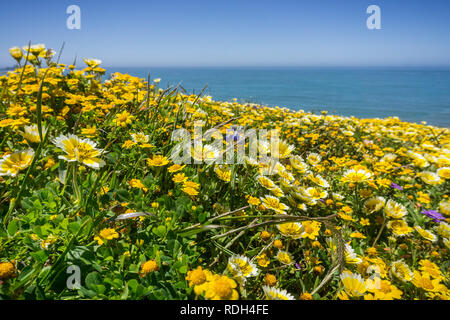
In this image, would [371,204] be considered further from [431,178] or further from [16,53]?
[16,53]

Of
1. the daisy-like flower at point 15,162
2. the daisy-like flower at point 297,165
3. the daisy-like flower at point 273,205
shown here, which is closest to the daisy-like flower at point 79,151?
the daisy-like flower at point 15,162

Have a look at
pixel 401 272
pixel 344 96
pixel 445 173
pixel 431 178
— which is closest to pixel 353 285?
pixel 401 272

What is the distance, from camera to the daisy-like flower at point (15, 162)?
74 cm

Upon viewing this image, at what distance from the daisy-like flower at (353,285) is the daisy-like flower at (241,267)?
34cm

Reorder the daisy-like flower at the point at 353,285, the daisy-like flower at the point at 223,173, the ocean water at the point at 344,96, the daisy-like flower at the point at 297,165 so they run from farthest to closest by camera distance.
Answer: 1. the ocean water at the point at 344,96
2. the daisy-like flower at the point at 297,165
3. the daisy-like flower at the point at 223,173
4. the daisy-like flower at the point at 353,285

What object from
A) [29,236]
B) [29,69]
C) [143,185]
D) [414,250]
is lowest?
[414,250]

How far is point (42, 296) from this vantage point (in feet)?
2.02

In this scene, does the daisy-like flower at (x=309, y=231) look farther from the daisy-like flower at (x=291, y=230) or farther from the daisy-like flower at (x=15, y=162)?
the daisy-like flower at (x=15, y=162)

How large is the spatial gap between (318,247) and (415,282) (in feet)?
1.35

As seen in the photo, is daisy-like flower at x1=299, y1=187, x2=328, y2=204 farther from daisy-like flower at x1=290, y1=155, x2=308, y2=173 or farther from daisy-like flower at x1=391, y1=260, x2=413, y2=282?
daisy-like flower at x1=391, y1=260, x2=413, y2=282

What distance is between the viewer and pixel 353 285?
88 cm

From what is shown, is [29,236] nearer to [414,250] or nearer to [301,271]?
[301,271]

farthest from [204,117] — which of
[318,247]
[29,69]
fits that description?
[29,69]

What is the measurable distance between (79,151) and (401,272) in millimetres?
1476
